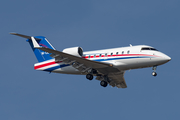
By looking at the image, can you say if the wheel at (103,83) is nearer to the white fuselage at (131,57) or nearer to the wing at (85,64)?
the wing at (85,64)

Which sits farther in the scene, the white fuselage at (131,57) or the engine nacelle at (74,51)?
the engine nacelle at (74,51)

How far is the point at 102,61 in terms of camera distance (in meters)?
29.4

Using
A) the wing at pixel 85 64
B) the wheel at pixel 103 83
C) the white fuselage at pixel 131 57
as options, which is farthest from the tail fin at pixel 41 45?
the wheel at pixel 103 83

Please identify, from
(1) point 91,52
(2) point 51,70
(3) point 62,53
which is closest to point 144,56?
(1) point 91,52

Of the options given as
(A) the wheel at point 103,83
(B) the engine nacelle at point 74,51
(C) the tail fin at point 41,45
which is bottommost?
(A) the wheel at point 103,83

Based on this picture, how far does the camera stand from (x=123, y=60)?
28.4 m

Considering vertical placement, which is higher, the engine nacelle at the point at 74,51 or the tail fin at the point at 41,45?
the tail fin at the point at 41,45

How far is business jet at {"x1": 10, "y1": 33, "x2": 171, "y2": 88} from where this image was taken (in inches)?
1102

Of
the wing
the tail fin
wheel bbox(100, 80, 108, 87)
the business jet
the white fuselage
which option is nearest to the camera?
the white fuselage

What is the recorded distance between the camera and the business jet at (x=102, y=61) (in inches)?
1102

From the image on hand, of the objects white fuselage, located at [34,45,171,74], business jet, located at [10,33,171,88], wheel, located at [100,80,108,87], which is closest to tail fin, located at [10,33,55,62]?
business jet, located at [10,33,171,88]

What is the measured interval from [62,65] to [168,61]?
34.0 feet

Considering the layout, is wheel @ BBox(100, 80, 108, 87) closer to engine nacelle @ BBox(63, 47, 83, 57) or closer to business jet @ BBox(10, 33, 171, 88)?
business jet @ BBox(10, 33, 171, 88)

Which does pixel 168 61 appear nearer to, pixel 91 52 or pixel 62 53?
pixel 91 52
